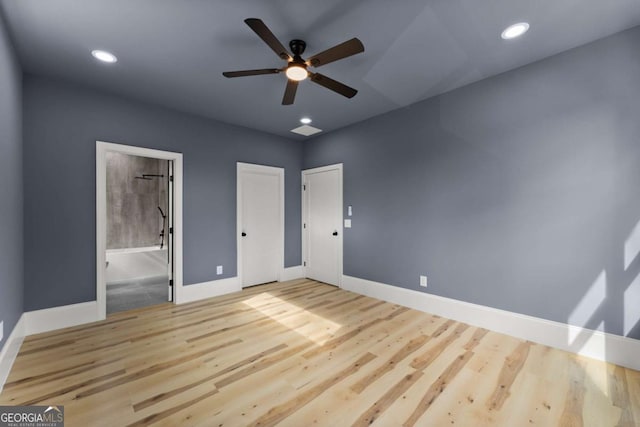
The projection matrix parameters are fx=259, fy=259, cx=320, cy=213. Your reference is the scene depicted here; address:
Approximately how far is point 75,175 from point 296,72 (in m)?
2.85

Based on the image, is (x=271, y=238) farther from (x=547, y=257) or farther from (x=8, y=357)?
(x=547, y=257)

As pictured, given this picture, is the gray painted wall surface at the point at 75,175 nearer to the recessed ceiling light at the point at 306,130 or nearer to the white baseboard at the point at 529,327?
the recessed ceiling light at the point at 306,130

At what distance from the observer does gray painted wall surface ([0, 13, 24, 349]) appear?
1.99 metres

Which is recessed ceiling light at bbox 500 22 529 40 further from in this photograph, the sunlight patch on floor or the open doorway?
the open doorway

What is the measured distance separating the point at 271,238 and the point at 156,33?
3.38 metres

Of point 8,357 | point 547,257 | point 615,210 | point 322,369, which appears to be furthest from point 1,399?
point 615,210

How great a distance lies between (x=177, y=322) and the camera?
10.1 feet

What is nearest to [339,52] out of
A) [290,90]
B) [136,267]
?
[290,90]

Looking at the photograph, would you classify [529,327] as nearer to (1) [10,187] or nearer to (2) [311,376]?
(2) [311,376]

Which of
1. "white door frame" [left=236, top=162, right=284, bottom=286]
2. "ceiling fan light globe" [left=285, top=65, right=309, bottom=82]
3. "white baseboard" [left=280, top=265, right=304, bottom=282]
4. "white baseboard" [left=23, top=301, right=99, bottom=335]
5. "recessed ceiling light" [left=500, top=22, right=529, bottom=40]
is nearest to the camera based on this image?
"recessed ceiling light" [left=500, top=22, right=529, bottom=40]

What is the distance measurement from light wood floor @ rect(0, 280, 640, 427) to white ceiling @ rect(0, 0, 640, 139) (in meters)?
2.80

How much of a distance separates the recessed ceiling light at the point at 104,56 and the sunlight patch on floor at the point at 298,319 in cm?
320

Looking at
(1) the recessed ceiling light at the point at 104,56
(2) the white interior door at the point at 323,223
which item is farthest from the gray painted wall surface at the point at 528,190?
(1) the recessed ceiling light at the point at 104,56

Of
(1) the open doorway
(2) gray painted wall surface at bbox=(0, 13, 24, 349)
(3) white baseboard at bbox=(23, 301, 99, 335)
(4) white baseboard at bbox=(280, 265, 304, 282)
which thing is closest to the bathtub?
(1) the open doorway
